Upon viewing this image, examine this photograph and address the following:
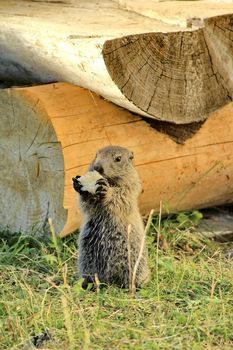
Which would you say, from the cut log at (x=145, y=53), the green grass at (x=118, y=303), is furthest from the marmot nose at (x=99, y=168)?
the green grass at (x=118, y=303)

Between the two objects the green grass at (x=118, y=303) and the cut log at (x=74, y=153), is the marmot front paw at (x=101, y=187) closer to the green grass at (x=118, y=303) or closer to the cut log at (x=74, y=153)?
the green grass at (x=118, y=303)

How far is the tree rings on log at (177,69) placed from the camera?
5391 millimetres

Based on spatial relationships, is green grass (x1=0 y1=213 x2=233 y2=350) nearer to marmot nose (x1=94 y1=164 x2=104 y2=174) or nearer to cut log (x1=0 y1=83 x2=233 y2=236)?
cut log (x1=0 y1=83 x2=233 y2=236)

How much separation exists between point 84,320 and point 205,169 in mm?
2239

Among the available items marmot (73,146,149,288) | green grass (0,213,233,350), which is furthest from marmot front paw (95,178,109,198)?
green grass (0,213,233,350)

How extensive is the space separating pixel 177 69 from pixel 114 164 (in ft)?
2.29

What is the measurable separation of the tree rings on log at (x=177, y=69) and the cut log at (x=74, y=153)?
0.48m

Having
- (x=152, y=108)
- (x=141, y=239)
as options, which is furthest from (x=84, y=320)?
(x=152, y=108)

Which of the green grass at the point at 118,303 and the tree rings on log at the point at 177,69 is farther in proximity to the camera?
the tree rings on log at the point at 177,69

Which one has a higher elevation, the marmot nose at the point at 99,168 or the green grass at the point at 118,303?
the marmot nose at the point at 99,168

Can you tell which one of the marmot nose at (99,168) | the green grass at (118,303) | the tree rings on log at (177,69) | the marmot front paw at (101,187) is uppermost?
the tree rings on log at (177,69)

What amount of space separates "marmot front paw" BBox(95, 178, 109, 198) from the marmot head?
0.24 ft

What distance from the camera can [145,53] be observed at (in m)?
5.46

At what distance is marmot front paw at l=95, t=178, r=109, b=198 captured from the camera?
5348 mm
